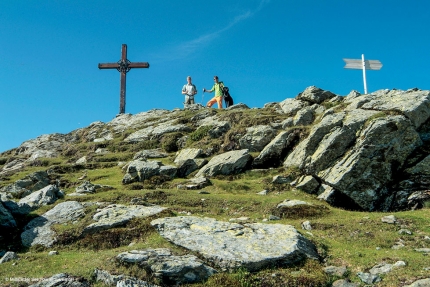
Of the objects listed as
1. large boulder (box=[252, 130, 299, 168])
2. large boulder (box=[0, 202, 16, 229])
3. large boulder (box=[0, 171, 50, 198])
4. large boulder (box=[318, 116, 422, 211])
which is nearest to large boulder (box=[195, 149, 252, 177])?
large boulder (box=[252, 130, 299, 168])

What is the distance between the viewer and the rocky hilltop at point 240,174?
14.8 meters

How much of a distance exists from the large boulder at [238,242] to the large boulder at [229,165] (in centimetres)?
1361

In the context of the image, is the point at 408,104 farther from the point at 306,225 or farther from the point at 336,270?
the point at 336,270

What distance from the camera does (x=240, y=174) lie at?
31.2 m

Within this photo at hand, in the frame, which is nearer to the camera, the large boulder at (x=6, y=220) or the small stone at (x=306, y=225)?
the small stone at (x=306, y=225)

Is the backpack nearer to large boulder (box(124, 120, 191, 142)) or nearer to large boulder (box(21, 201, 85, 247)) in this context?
large boulder (box(124, 120, 191, 142))

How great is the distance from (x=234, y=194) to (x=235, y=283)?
13.6 meters

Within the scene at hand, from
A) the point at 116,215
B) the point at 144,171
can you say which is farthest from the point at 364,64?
the point at 116,215

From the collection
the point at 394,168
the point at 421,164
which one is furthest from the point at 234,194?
the point at 421,164

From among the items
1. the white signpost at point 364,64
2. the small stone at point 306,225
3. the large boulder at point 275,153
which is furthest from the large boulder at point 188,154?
the small stone at point 306,225

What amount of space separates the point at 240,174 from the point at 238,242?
1590cm

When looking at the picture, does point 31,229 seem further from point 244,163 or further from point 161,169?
point 244,163

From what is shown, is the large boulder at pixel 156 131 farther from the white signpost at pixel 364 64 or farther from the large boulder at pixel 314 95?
the white signpost at pixel 364 64

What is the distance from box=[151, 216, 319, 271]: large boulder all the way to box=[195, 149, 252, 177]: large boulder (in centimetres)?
1361
